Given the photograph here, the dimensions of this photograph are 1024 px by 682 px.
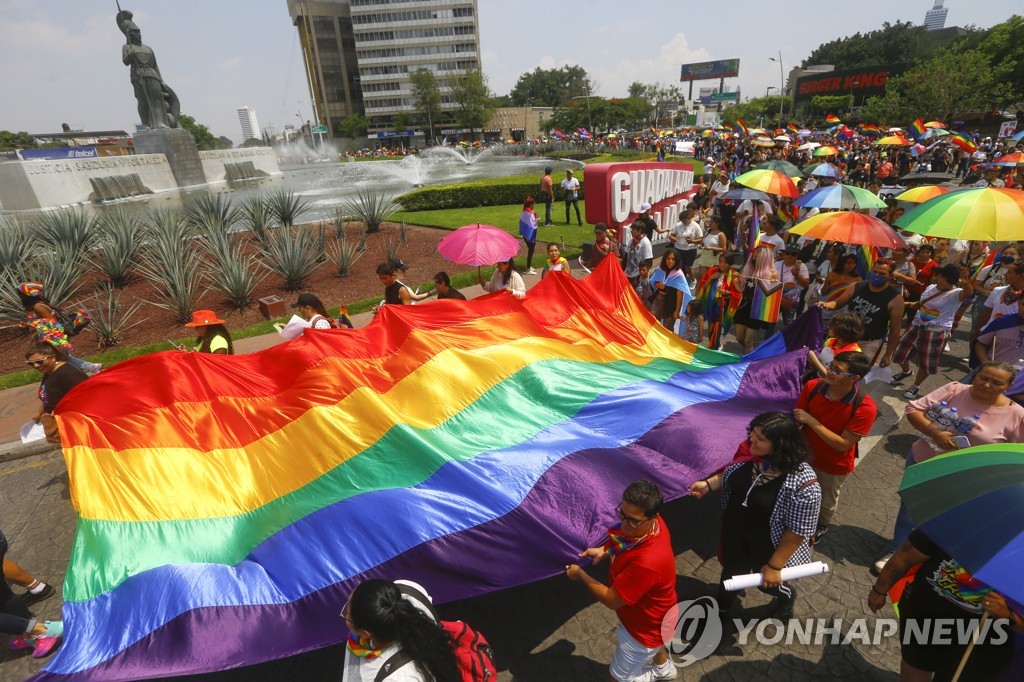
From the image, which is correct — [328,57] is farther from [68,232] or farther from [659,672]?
[659,672]

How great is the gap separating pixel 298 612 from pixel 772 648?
10.1 ft

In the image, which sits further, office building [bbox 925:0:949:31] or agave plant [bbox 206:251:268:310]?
office building [bbox 925:0:949:31]

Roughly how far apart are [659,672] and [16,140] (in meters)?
135

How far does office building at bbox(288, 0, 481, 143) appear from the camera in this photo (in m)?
88.9

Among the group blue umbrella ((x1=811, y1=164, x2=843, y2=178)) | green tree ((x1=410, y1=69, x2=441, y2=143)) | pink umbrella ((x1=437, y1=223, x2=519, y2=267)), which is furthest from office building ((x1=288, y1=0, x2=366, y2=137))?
pink umbrella ((x1=437, y1=223, x2=519, y2=267))

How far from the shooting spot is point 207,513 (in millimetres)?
3637

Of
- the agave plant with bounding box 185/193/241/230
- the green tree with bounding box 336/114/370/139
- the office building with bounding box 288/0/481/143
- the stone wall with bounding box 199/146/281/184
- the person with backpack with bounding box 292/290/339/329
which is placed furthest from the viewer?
the green tree with bounding box 336/114/370/139

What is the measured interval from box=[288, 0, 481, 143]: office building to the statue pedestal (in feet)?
189

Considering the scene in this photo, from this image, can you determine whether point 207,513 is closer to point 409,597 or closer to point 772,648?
point 409,597

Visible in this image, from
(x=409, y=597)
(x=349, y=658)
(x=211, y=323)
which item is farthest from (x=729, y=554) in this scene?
(x=211, y=323)

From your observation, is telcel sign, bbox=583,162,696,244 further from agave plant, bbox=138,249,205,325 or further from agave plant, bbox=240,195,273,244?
agave plant, bbox=138,249,205,325

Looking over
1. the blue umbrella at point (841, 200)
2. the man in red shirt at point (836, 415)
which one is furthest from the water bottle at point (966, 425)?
the blue umbrella at point (841, 200)

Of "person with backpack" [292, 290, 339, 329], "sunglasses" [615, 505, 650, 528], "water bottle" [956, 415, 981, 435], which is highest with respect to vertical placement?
"person with backpack" [292, 290, 339, 329]

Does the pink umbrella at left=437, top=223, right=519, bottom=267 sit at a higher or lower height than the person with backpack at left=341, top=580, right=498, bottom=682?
higher
